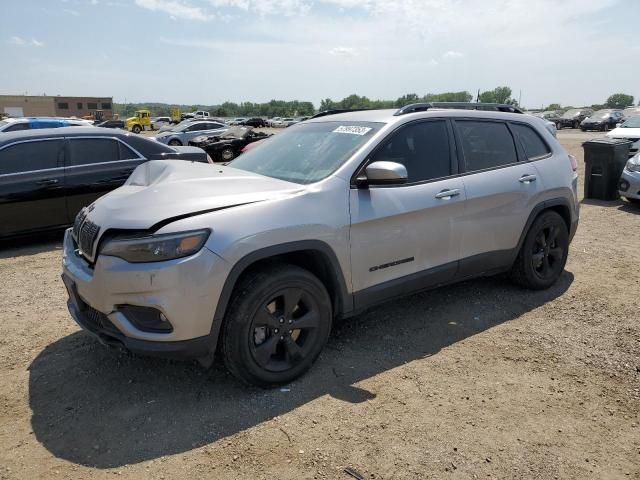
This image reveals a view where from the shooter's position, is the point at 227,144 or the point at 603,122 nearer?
the point at 227,144

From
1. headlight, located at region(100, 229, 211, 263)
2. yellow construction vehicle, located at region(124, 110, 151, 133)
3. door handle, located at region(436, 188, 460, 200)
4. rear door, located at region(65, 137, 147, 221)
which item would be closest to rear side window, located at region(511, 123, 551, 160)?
door handle, located at region(436, 188, 460, 200)

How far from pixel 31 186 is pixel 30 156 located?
0.45m

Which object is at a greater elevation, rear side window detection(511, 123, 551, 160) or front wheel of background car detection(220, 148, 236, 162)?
front wheel of background car detection(220, 148, 236, 162)

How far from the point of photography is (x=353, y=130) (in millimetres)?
3824

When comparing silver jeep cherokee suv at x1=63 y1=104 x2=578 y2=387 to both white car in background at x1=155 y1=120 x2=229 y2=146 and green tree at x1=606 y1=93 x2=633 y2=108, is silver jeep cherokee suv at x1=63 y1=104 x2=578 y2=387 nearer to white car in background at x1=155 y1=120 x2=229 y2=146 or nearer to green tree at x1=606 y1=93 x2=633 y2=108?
white car in background at x1=155 y1=120 x2=229 y2=146

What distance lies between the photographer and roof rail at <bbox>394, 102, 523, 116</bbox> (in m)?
4.02

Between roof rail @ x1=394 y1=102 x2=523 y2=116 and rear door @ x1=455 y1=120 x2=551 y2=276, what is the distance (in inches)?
8.2

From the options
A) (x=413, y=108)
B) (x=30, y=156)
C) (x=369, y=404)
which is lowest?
(x=369, y=404)

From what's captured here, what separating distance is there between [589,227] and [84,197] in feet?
23.9

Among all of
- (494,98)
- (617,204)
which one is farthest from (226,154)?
(617,204)

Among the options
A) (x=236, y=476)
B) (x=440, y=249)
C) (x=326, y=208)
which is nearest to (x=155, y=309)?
(x=236, y=476)

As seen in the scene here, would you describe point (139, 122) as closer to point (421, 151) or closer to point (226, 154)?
point (226, 154)

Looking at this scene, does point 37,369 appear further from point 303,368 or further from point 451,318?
point 451,318

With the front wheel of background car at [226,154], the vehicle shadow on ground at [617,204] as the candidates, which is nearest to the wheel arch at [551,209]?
the vehicle shadow on ground at [617,204]
